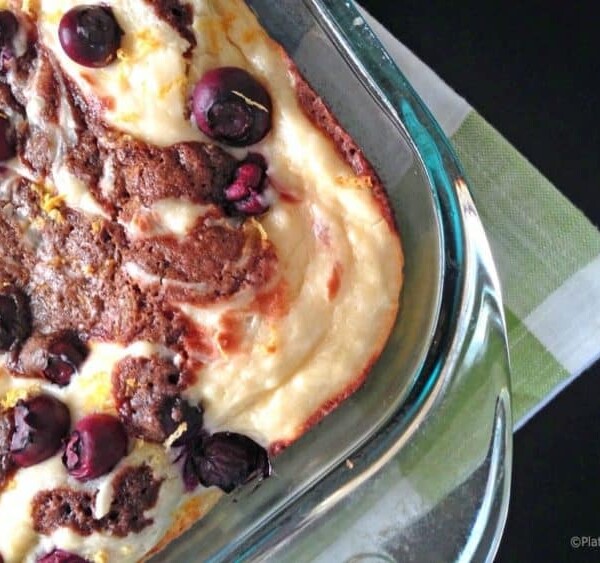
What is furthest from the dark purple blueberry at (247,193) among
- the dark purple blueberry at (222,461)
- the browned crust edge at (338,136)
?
the dark purple blueberry at (222,461)

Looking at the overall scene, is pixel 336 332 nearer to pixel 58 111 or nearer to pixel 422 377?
pixel 422 377

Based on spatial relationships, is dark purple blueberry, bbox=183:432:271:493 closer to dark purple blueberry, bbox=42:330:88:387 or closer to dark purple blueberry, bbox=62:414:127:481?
dark purple blueberry, bbox=62:414:127:481

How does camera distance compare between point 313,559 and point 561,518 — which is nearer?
point 313,559

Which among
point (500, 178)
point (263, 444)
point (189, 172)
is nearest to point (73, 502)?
point (263, 444)

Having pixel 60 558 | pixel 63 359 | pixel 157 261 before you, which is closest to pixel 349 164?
pixel 157 261

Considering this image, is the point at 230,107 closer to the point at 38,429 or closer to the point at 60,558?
the point at 38,429

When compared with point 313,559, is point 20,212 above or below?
above

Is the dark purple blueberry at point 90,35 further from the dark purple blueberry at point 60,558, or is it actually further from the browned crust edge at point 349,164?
the dark purple blueberry at point 60,558
